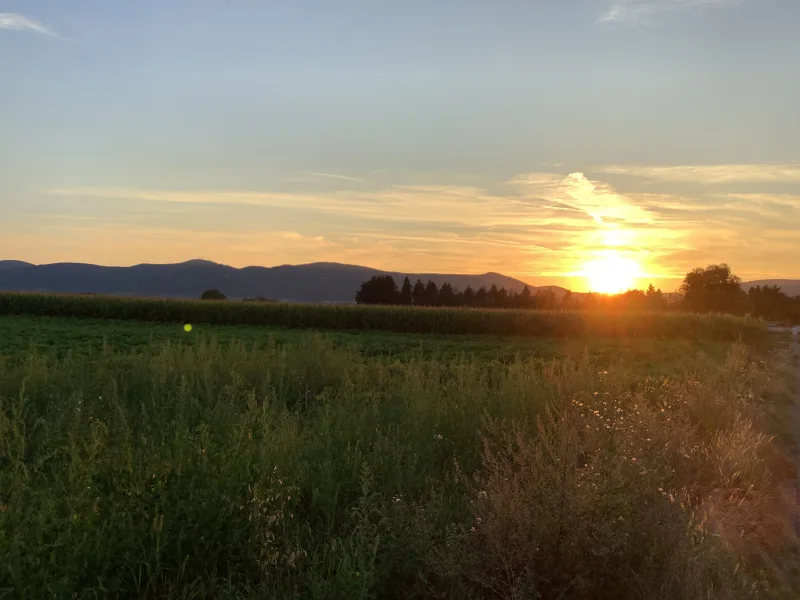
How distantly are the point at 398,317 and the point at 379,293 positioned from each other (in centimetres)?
7003

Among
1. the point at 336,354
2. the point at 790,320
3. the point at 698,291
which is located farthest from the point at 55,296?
the point at 790,320

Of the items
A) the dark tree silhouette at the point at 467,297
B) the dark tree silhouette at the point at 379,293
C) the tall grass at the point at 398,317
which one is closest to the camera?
the tall grass at the point at 398,317

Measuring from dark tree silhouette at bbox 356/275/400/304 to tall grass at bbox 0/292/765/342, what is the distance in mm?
63509

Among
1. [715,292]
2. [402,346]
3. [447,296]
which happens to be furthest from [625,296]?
[402,346]

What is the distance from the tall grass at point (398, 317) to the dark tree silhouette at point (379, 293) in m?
63.5

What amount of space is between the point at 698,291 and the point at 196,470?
403 feet

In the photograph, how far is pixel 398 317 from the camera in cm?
5531

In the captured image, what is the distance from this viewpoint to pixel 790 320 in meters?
141

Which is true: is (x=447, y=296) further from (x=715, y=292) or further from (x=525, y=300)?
(x=715, y=292)

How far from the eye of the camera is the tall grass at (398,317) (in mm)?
54906

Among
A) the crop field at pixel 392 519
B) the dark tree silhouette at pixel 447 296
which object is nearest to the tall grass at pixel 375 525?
the crop field at pixel 392 519

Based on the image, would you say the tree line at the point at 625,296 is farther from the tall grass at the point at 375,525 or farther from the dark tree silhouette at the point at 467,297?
the tall grass at the point at 375,525

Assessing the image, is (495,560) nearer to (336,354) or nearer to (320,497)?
(320,497)

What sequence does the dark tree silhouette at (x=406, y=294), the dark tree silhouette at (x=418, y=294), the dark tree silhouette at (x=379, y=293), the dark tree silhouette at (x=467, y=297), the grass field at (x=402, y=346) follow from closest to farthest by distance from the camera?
the grass field at (x=402, y=346) < the dark tree silhouette at (x=379, y=293) < the dark tree silhouette at (x=406, y=294) < the dark tree silhouette at (x=418, y=294) < the dark tree silhouette at (x=467, y=297)
